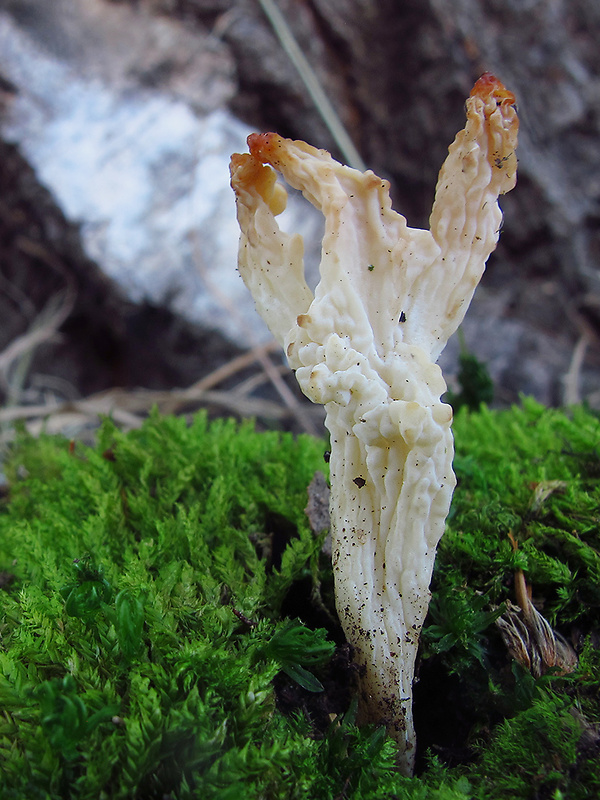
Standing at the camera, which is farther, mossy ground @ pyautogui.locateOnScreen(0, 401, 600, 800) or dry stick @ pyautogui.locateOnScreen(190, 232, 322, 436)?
dry stick @ pyautogui.locateOnScreen(190, 232, 322, 436)

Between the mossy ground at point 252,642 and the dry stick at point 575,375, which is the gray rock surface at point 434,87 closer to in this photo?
the dry stick at point 575,375

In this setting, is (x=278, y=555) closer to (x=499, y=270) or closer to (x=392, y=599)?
(x=392, y=599)

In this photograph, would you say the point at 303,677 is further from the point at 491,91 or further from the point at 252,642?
the point at 491,91

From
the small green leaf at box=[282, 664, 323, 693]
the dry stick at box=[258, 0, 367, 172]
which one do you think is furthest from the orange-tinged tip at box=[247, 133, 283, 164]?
the dry stick at box=[258, 0, 367, 172]

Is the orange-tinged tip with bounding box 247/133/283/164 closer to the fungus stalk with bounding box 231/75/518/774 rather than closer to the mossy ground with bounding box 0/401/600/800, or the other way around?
Answer: the fungus stalk with bounding box 231/75/518/774

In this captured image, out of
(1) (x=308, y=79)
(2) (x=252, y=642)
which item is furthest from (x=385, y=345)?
(1) (x=308, y=79)

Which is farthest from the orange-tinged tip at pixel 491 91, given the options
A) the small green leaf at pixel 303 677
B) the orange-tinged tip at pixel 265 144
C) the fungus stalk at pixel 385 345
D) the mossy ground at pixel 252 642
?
the small green leaf at pixel 303 677
